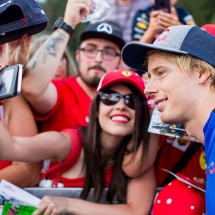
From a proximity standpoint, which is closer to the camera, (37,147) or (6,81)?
(6,81)

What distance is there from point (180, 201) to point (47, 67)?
3.84 ft

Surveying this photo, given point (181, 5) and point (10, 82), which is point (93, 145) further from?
point (181, 5)

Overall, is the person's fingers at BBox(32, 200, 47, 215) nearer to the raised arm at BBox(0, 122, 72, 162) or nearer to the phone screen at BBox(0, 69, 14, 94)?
the raised arm at BBox(0, 122, 72, 162)

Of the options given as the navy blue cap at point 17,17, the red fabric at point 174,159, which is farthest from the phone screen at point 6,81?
the red fabric at point 174,159

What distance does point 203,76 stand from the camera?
196 centimetres

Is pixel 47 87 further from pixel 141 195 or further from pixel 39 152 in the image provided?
pixel 141 195

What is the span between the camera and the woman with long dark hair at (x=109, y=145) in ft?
8.82

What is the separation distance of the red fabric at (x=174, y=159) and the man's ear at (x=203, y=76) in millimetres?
989

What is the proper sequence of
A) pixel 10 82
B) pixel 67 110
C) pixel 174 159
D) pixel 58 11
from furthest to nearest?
pixel 58 11 < pixel 67 110 < pixel 174 159 < pixel 10 82

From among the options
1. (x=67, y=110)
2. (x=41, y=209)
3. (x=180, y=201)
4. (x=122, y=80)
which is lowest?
(x=41, y=209)

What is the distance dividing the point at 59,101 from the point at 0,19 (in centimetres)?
91

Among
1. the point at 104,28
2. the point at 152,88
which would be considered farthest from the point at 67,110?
the point at 152,88

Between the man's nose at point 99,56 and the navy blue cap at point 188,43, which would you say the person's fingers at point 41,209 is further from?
the man's nose at point 99,56

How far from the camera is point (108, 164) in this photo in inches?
112
